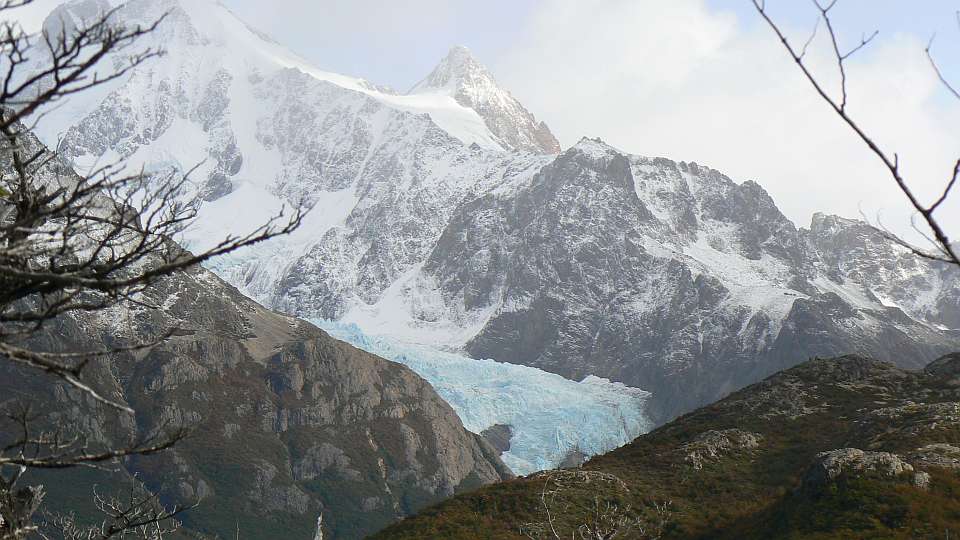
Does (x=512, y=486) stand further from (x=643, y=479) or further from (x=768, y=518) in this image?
(x=768, y=518)

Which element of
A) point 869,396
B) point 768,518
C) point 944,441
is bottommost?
point 768,518

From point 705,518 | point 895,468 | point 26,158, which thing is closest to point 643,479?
point 705,518

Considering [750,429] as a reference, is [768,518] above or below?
below

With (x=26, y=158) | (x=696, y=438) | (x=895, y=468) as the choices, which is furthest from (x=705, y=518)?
(x=26, y=158)

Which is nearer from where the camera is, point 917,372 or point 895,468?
point 895,468

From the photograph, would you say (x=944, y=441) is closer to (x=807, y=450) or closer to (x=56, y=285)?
(x=807, y=450)

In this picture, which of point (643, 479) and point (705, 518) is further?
point (643, 479)

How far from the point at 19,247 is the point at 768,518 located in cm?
4759

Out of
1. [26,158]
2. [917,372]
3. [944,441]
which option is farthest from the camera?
[917,372]

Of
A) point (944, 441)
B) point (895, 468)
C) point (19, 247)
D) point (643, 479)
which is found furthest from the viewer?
point (643, 479)

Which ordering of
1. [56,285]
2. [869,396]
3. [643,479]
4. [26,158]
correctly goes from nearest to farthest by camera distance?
[56,285] < [26,158] < [643,479] < [869,396]

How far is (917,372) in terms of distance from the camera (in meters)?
82.0

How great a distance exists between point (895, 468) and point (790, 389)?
32.0 meters

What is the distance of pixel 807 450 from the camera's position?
2586 inches
